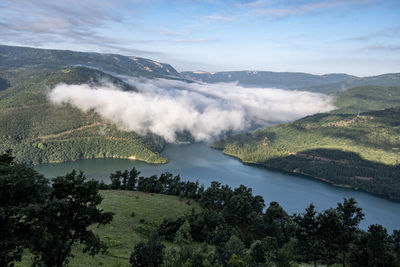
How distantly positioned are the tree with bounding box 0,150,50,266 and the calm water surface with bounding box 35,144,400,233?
117 metres

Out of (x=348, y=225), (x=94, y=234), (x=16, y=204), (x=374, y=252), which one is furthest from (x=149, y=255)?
(x=348, y=225)

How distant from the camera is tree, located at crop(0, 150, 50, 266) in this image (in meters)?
14.4

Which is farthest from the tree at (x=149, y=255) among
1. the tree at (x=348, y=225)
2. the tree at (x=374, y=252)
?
the tree at (x=348, y=225)

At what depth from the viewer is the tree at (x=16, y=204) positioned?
14.4 meters

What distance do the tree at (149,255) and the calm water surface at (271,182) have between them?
10650 centimetres

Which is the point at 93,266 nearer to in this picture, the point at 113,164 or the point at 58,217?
the point at 58,217

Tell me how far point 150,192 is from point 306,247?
195 ft

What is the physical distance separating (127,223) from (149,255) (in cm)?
2724

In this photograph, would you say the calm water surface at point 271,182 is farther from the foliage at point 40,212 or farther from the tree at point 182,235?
the foliage at point 40,212

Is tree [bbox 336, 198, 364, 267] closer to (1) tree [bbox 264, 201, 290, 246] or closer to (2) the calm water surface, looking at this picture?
(1) tree [bbox 264, 201, 290, 246]

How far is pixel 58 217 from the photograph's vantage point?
17.2 metres

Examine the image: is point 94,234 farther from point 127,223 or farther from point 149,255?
point 127,223

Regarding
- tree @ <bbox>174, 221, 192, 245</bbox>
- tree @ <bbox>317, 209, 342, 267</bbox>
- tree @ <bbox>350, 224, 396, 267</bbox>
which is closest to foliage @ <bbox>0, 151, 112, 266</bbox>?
tree @ <bbox>174, 221, 192, 245</bbox>

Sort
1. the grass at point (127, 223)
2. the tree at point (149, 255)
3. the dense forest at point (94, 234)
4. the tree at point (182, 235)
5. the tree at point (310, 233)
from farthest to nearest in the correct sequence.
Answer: the tree at point (310, 233) → the grass at point (127, 223) → the tree at point (182, 235) → the tree at point (149, 255) → the dense forest at point (94, 234)
